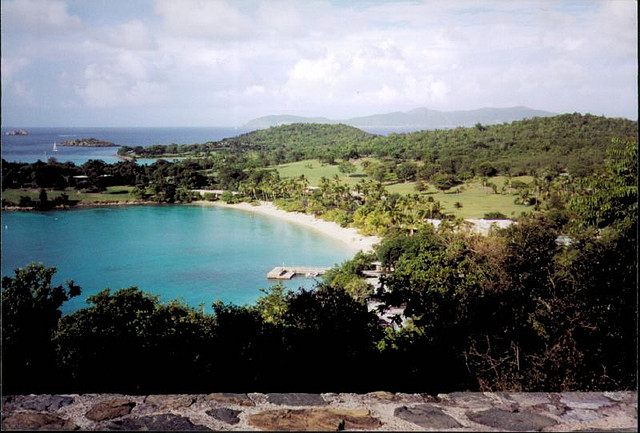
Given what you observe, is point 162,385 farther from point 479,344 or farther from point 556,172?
point 556,172

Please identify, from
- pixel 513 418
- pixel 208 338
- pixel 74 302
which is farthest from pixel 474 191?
pixel 513 418

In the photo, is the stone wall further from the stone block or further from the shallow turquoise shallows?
the shallow turquoise shallows

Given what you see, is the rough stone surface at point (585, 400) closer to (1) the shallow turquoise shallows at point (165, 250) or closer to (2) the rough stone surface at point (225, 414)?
(2) the rough stone surface at point (225, 414)

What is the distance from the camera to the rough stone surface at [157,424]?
1489 millimetres

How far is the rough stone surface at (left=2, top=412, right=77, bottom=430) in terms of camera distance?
1.46 meters

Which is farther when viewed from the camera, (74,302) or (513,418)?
(74,302)

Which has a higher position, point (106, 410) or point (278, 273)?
point (106, 410)

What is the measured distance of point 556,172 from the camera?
25594 millimetres

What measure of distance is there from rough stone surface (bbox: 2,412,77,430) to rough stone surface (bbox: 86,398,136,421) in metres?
0.08

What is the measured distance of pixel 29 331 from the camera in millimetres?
6664

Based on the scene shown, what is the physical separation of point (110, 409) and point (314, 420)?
690 mm

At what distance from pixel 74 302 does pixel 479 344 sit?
19.5 meters

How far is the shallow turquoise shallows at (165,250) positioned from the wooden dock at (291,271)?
0.33 m

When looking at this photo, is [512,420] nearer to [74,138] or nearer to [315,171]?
[74,138]
